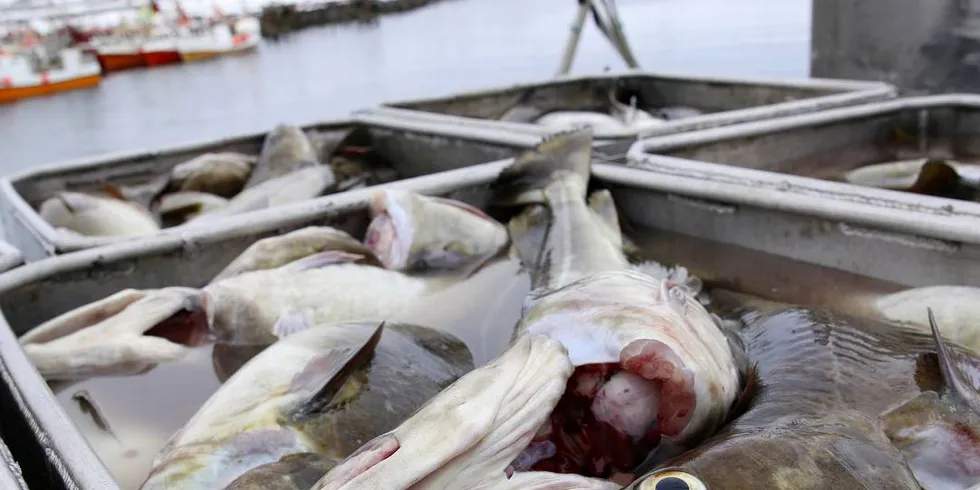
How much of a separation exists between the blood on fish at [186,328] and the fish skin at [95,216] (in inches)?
67.4

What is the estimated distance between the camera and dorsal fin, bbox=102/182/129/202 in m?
4.93

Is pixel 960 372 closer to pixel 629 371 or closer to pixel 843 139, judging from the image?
pixel 629 371

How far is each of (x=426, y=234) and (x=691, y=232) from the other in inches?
43.6

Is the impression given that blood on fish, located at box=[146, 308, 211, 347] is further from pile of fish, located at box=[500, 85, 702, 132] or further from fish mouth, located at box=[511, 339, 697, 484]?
pile of fish, located at box=[500, 85, 702, 132]

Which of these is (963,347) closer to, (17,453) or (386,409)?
(386,409)

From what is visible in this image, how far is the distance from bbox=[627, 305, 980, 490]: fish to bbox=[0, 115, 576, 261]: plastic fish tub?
2.52 meters

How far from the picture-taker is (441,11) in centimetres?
8212

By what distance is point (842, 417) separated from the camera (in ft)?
5.55

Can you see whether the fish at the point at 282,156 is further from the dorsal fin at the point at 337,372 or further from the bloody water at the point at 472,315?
the dorsal fin at the point at 337,372

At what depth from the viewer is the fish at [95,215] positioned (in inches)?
178

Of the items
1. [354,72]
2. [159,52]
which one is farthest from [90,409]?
[159,52]

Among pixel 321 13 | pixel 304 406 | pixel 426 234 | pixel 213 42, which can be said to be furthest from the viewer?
pixel 321 13

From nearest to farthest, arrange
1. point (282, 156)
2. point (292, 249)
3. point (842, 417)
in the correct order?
point (842, 417), point (292, 249), point (282, 156)

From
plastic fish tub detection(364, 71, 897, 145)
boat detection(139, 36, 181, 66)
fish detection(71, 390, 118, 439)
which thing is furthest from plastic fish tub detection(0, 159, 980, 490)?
boat detection(139, 36, 181, 66)
